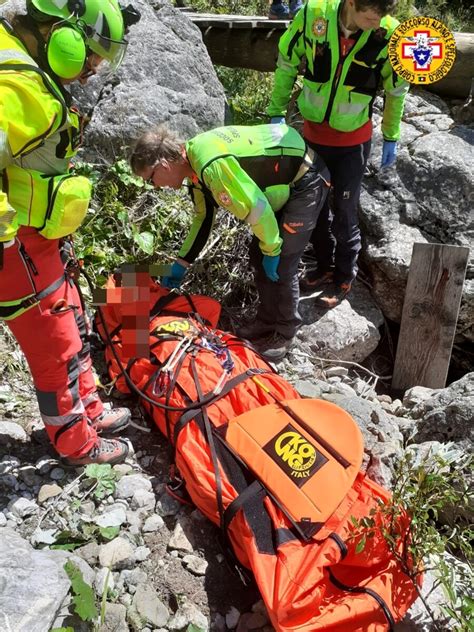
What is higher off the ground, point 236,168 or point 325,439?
point 236,168

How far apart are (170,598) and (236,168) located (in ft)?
7.21

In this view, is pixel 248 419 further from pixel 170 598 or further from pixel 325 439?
pixel 170 598

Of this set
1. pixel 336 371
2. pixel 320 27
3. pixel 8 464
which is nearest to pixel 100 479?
pixel 8 464

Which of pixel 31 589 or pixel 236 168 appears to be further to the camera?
pixel 236 168

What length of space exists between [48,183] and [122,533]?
167cm

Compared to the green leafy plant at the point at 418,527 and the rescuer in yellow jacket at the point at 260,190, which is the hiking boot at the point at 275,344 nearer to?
the rescuer in yellow jacket at the point at 260,190

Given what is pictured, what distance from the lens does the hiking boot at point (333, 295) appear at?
14.9 ft

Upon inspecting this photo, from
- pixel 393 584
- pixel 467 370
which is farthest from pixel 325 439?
pixel 467 370

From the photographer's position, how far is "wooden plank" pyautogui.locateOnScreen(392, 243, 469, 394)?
4.36 meters

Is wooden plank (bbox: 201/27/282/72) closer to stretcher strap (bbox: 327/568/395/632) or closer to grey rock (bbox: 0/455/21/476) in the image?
grey rock (bbox: 0/455/21/476)

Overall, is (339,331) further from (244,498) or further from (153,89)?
(153,89)

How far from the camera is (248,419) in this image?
2889mm

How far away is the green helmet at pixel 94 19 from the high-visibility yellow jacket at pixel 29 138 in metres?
0.15

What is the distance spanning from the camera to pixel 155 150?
9.96 feet
